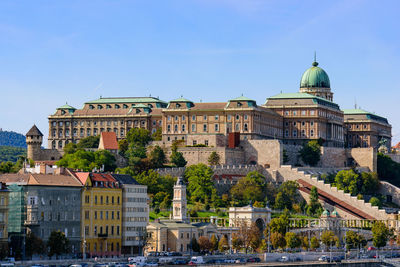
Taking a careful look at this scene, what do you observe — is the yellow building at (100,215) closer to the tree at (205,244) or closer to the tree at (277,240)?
the tree at (205,244)

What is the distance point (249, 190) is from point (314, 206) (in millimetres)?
11088

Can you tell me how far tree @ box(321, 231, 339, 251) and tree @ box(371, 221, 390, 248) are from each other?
5997 mm

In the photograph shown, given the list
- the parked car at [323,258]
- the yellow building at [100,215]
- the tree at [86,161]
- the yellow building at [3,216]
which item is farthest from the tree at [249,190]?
the yellow building at [3,216]

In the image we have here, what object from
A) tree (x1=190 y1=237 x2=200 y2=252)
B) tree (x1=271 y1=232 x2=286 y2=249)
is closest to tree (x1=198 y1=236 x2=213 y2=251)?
tree (x1=190 y1=237 x2=200 y2=252)

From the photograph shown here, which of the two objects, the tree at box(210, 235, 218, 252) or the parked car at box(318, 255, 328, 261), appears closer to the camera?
the tree at box(210, 235, 218, 252)

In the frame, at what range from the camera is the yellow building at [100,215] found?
136 m

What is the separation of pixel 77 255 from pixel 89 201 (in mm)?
7208

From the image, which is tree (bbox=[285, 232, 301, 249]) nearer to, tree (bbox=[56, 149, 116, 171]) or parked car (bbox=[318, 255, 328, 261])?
parked car (bbox=[318, 255, 328, 261])

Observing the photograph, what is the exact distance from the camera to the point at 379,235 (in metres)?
169

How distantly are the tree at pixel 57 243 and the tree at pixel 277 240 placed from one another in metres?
35.0

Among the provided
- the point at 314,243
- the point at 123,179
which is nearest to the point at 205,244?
the point at 123,179

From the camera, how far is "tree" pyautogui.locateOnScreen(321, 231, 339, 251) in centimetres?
16300

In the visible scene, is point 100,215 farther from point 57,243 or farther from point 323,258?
point 323,258

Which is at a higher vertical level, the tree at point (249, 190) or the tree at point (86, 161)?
the tree at point (86, 161)
